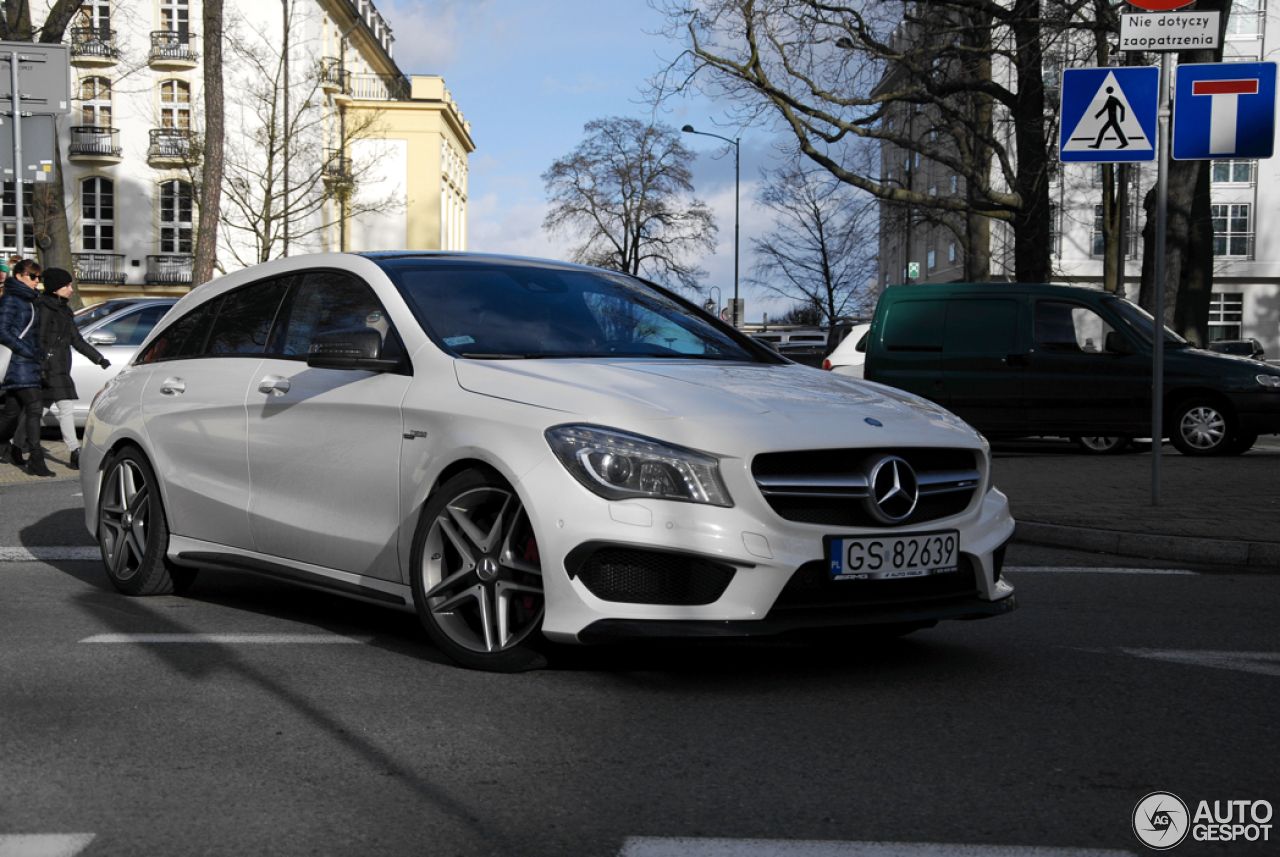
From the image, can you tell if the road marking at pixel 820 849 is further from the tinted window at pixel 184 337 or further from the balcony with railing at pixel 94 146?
the balcony with railing at pixel 94 146

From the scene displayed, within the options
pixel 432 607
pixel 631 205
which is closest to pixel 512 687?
pixel 432 607

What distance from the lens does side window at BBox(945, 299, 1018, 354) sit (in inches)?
622

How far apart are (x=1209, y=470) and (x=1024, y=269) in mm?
10265

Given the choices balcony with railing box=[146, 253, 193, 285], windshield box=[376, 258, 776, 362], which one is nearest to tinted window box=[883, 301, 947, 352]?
windshield box=[376, 258, 776, 362]

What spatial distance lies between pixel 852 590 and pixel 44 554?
5.32 meters

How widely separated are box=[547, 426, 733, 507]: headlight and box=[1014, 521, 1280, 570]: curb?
147 inches

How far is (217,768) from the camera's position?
3.81m

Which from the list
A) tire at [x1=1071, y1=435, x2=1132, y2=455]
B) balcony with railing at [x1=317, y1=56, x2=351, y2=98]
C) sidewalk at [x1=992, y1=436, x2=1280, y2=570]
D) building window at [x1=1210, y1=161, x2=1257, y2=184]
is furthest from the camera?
building window at [x1=1210, y1=161, x2=1257, y2=184]

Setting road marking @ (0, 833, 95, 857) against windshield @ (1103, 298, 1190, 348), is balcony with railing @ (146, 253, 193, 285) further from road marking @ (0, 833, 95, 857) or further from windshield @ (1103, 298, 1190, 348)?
road marking @ (0, 833, 95, 857)

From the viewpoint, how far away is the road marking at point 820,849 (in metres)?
3.14

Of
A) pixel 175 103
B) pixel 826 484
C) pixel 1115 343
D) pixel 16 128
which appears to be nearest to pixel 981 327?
pixel 1115 343

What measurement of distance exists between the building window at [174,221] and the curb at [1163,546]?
50303mm

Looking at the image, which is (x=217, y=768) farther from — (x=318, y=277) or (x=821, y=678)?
(x=318, y=277)

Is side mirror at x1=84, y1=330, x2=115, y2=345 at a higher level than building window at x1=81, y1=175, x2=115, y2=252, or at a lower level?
lower
